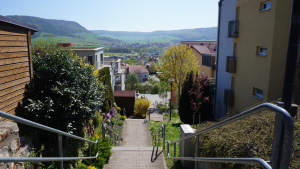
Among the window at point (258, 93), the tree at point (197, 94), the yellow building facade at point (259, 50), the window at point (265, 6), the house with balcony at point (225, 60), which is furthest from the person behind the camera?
the tree at point (197, 94)

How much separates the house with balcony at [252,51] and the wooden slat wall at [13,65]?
8.54 metres

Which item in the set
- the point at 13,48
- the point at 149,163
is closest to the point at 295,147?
the point at 149,163

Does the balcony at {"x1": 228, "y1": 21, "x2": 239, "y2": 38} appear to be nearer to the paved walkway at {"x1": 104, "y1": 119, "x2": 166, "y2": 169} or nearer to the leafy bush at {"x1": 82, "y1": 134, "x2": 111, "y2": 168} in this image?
the paved walkway at {"x1": 104, "y1": 119, "x2": 166, "y2": 169}

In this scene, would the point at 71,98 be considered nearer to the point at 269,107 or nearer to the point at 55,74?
the point at 55,74

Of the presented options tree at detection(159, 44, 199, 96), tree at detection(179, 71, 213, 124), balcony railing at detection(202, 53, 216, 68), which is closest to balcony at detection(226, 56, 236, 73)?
tree at detection(179, 71, 213, 124)

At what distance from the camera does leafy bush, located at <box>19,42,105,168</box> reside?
6.18m

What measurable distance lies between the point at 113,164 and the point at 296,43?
6516 mm

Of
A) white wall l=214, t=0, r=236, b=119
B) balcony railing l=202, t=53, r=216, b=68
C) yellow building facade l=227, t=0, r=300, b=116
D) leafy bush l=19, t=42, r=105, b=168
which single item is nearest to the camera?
leafy bush l=19, t=42, r=105, b=168

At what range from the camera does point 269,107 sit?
1481 mm

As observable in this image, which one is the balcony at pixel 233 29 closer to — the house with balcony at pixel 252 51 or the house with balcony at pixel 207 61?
the house with balcony at pixel 252 51

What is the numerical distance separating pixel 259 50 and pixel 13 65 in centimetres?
1123

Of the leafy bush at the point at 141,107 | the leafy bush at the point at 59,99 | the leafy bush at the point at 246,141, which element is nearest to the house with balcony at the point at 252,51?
the leafy bush at the point at 246,141

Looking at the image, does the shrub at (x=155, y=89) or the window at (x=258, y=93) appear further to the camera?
the shrub at (x=155, y=89)

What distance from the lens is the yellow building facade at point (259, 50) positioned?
32.8 ft
